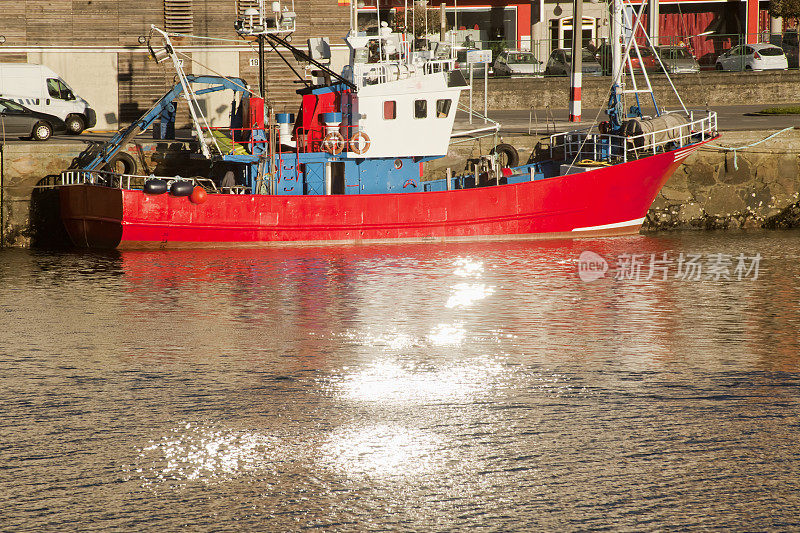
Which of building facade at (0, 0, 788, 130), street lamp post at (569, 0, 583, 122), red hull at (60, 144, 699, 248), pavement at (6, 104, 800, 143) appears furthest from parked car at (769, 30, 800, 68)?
red hull at (60, 144, 699, 248)

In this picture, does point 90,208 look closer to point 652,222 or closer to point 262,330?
point 262,330

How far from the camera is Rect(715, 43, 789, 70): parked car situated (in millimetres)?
35031

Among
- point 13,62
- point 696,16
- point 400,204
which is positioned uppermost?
point 696,16

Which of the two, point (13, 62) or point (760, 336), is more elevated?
point (13, 62)

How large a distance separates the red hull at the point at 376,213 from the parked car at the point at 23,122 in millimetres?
5483

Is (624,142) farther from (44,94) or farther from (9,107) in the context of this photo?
(44,94)

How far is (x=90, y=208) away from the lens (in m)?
20.0

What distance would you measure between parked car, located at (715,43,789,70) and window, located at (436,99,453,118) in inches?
720

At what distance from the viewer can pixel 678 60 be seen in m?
34.8

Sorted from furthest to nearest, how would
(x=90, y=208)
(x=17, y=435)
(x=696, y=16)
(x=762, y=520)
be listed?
(x=696, y=16)
(x=90, y=208)
(x=17, y=435)
(x=762, y=520)

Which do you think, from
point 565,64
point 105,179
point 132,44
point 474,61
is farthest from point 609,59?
point 105,179

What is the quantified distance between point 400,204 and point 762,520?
526 inches

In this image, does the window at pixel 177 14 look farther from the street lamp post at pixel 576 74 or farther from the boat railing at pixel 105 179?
the street lamp post at pixel 576 74

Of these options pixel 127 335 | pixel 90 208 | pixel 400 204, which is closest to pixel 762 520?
pixel 127 335
